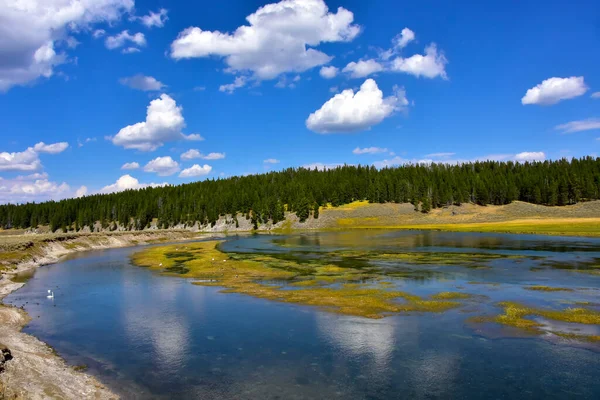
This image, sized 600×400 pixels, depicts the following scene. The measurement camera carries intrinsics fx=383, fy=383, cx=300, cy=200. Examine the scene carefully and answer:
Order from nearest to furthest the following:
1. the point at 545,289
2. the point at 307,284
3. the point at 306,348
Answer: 1. the point at 306,348
2. the point at 545,289
3. the point at 307,284

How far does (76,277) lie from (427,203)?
5882 inches

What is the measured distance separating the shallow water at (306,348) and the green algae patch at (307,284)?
75.6 inches

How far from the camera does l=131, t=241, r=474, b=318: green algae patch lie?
104 feet

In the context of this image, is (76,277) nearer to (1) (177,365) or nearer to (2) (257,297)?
(2) (257,297)

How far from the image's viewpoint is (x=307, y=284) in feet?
139

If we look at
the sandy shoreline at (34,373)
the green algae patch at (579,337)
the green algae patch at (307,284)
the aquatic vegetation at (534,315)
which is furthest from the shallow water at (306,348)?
the green algae patch at (307,284)

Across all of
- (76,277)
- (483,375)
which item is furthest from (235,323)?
(76,277)

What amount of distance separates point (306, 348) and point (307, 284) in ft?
64.6

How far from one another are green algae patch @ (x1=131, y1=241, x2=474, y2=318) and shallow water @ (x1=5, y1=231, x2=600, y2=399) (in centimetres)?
192

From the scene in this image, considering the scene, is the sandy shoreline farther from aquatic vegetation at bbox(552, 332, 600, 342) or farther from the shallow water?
aquatic vegetation at bbox(552, 332, 600, 342)

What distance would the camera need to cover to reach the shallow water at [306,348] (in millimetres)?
17391

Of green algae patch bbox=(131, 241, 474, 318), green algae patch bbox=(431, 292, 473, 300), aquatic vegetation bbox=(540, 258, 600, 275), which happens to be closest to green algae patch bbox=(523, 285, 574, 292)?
green algae patch bbox=(431, 292, 473, 300)

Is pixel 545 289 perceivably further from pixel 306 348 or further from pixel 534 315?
pixel 306 348

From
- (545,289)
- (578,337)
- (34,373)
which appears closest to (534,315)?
(578,337)
